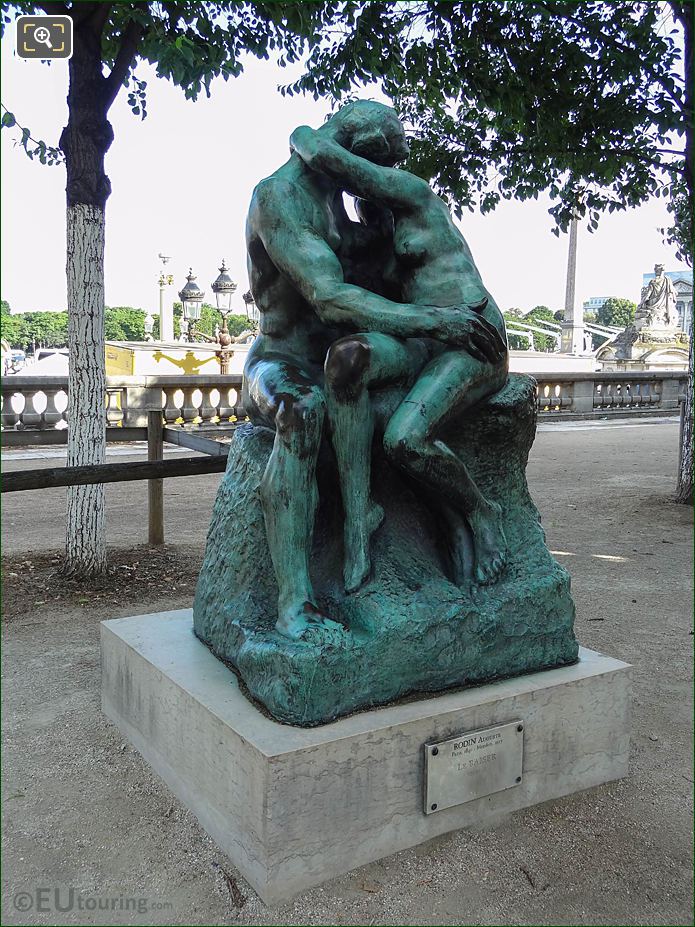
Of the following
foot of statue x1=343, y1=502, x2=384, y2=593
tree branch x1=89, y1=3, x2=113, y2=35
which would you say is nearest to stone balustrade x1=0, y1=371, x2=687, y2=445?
tree branch x1=89, y1=3, x2=113, y2=35

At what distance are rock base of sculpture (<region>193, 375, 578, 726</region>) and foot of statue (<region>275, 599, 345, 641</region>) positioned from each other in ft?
0.09

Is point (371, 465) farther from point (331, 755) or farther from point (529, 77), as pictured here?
point (529, 77)

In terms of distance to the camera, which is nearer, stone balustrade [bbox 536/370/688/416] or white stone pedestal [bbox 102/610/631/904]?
white stone pedestal [bbox 102/610/631/904]

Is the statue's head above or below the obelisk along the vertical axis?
below

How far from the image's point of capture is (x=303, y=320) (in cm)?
302

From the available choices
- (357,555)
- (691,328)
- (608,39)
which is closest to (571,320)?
(691,328)

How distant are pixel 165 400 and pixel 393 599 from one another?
33.3 ft

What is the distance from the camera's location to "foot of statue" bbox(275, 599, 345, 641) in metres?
2.59

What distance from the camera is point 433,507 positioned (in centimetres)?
305

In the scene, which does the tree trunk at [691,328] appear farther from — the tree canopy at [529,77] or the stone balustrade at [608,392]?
the stone balustrade at [608,392]

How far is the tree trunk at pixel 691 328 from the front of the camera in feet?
23.0

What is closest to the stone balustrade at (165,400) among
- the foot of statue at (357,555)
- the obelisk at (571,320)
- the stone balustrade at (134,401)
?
the stone balustrade at (134,401)

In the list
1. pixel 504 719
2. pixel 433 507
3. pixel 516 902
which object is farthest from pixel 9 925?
pixel 433 507

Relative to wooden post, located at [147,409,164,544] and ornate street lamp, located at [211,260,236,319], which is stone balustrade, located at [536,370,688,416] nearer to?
ornate street lamp, located at [211,260,236,319]
